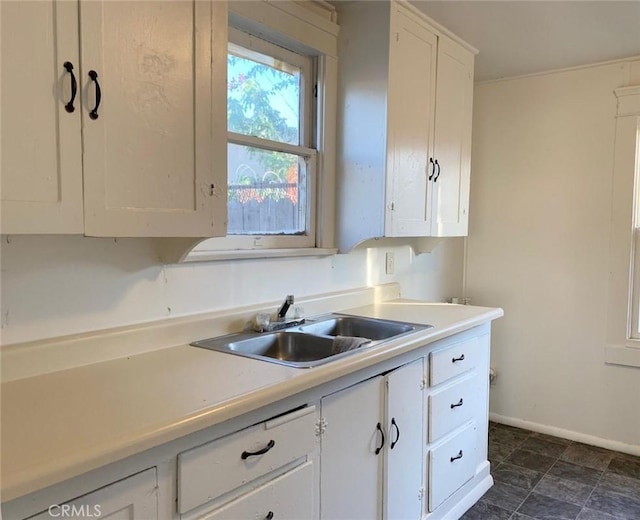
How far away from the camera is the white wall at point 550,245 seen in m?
2.98

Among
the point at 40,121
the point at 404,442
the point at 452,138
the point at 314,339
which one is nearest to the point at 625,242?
the point at 452,138

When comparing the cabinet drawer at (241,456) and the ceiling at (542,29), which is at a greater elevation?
the ceiling at (542,29)

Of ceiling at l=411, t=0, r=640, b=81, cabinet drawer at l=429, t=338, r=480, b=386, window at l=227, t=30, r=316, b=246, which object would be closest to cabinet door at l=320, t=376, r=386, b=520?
cabinet drawer at l=429, t=338, r=480, b=386

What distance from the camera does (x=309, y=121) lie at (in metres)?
2.31

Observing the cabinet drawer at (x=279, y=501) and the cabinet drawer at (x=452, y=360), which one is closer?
the cabinet drawer at (x=279, y=501)

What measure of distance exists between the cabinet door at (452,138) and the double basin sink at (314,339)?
0.71 metres

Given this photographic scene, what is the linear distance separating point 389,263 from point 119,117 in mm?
1871

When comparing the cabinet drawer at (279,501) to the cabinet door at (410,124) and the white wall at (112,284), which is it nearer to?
the white wall at (112,284)

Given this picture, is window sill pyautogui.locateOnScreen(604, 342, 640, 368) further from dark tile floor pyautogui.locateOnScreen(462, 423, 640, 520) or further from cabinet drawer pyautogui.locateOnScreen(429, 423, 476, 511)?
cabinet drawer pyautogui.locateOnScreen(429, 423, 476, 511)

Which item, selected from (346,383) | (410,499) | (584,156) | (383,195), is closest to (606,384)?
(584,156)

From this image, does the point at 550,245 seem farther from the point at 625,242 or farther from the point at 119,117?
the point at 119,117

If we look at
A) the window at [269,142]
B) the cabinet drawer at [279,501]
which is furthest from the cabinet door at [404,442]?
the window at [269,142]

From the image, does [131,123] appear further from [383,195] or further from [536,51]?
[536,51]

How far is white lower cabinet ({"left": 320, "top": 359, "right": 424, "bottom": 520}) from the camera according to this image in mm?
1529
